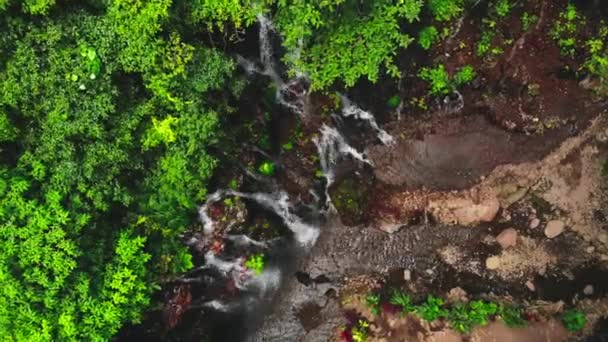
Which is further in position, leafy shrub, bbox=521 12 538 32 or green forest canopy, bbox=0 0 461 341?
leafy shrub, bbox=521 12 538 32

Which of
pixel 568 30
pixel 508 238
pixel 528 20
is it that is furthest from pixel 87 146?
pixel 568 30

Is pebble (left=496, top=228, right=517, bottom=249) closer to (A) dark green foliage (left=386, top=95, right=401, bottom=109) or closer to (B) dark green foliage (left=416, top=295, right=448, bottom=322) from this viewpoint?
(B) dark green foliage (left=416, top=295, right=448, bottom=322)

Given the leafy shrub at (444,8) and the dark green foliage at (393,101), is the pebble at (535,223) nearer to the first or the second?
the dark green foliage at (393,101)

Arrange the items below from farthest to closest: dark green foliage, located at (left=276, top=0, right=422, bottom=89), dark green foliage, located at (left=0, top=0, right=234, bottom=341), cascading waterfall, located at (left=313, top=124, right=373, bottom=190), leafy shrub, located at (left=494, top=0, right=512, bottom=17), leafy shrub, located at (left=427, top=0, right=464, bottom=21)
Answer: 1. cascading waterfall, located at (left=313, top=124, right=373, bottom=190)
2. leafy shrub, located at (left=494, top=0, right=512, bottom=17)
3. leafy shrub, located at (left=427, top=0, right=464, bottom=21)
4. dark green foliage, located at (left=276, top=0, right=422, bottom=89)
5. dark green foliage, located at (left=0, top=0, right=234, bottom=341)

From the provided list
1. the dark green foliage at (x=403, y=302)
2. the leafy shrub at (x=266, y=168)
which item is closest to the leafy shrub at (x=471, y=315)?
the dark green foliage at (x=403, y=302)

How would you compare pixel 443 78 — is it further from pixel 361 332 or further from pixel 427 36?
pixel 361 332

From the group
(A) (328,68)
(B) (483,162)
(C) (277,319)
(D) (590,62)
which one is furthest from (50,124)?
(D) (590,62)

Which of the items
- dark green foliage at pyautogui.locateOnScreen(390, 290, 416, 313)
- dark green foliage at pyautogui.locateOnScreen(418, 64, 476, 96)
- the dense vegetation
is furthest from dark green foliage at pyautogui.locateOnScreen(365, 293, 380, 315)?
dark green foliage at pyautogui.locateOnScreen(418, 64, 476, 96)
